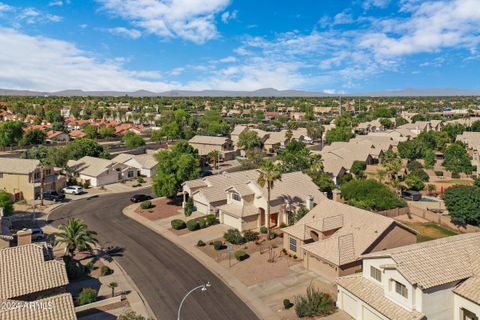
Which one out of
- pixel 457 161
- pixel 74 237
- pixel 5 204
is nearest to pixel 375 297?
pixel 74 237

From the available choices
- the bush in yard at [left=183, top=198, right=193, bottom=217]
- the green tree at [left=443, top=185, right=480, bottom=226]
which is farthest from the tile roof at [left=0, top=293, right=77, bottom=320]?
the green tree at [left=443, top=185, right=480, bottom=226]

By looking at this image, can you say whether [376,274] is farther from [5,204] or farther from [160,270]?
[5,204]

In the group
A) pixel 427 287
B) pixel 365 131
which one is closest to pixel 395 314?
pixel 427 287

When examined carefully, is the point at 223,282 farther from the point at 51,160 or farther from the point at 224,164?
the point at 224,164

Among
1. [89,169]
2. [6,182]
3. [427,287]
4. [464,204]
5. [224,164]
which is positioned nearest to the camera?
[427,287]

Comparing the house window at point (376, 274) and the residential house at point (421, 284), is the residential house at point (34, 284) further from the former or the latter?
the house window at point (376, 274)

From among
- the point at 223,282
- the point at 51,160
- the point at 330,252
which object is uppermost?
the point at 51,160
